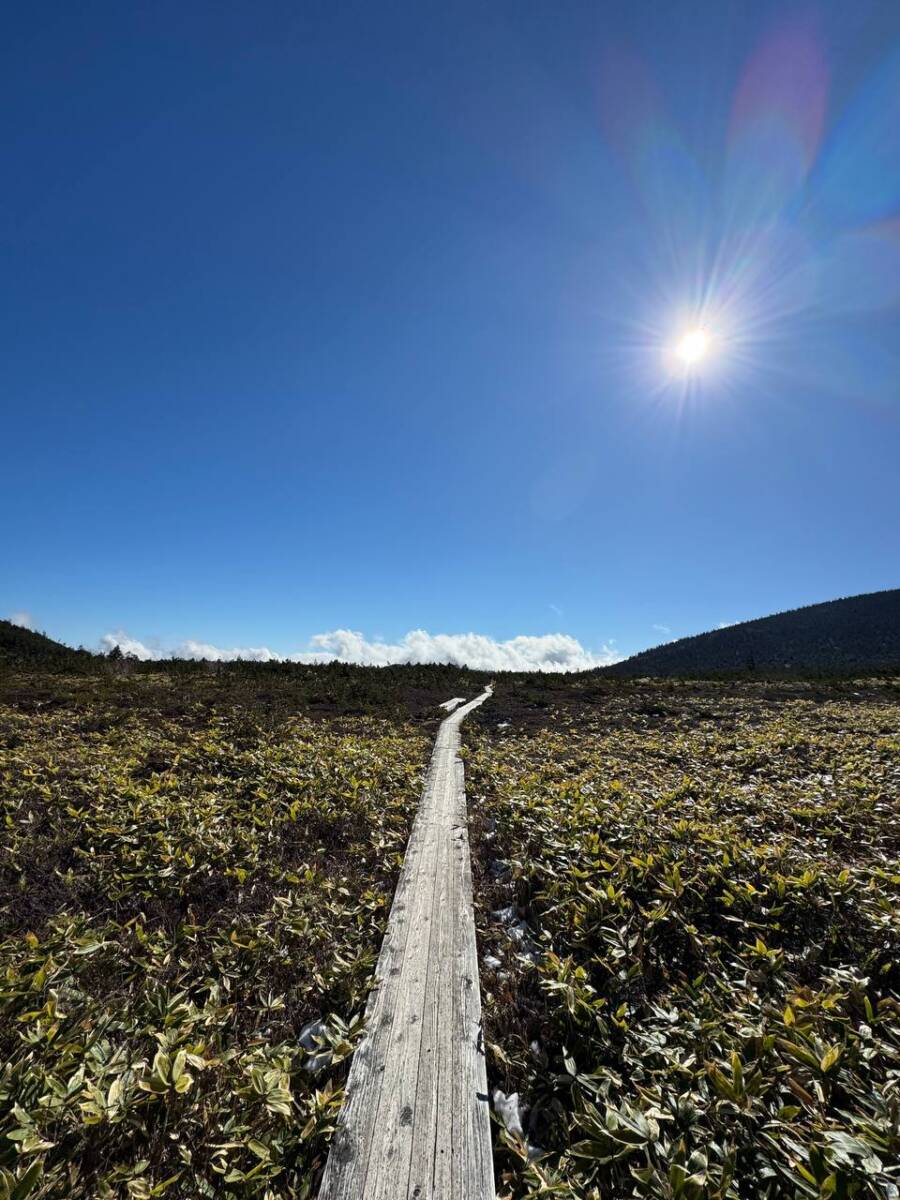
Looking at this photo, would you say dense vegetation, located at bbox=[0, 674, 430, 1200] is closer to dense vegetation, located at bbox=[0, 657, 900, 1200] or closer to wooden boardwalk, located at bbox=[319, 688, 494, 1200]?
dense vegetation, located at bbox=[0, 657, 900, 1200]

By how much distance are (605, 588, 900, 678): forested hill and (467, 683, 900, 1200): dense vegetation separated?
6415 cm

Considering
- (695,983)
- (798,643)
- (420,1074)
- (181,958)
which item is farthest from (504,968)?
(798,643)

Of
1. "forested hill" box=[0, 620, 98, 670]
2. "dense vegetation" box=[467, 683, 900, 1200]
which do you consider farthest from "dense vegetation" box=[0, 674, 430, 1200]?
"forested hill" box=[0, 620, 98, 670]

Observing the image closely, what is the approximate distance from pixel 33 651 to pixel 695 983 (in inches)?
1595

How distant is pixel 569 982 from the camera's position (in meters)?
4.34

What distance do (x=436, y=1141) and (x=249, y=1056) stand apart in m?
1.65

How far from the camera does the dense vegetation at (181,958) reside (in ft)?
9.76

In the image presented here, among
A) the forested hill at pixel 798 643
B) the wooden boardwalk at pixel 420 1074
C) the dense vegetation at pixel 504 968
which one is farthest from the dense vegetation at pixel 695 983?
the forested hill at pixel 798 643

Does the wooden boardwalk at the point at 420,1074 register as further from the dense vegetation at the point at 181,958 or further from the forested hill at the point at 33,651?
the forested hill at the point at 33,651

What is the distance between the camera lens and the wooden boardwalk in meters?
2.89

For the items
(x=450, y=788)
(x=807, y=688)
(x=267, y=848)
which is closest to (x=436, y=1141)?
(x=267, y=848)

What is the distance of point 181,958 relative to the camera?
4.84 metres

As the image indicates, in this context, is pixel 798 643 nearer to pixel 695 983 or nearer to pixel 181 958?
pixel 695 983

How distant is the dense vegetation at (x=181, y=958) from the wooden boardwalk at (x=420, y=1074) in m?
0.23
